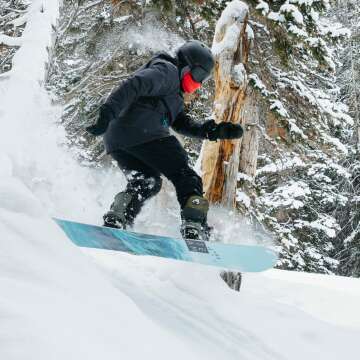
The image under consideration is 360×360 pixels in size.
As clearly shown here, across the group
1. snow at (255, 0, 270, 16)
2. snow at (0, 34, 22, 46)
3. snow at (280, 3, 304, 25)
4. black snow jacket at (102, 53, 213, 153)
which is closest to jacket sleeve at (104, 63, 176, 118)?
black snow jacket at (102, 53, 213, 153)

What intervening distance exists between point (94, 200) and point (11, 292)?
3852mm

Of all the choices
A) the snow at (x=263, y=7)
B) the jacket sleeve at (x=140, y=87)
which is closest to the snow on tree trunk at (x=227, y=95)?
the snow at (x=263, y=7)

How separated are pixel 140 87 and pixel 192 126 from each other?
3.37 ft

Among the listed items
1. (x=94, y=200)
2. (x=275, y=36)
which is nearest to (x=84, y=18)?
(x=275, y=36)

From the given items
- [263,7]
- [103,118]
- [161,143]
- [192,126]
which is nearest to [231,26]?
[263,7]

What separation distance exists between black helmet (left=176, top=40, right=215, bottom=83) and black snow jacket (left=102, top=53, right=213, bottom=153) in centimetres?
9

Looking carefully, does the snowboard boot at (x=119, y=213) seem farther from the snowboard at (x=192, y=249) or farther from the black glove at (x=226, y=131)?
the black glove at (x=226, y=131)

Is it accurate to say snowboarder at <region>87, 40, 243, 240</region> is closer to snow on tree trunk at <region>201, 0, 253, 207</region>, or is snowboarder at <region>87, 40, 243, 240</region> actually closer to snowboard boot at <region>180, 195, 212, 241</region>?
snowboard boot at <region>180, 195, 212, 241</region>

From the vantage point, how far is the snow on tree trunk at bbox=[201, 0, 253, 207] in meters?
5.95

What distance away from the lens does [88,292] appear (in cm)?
252

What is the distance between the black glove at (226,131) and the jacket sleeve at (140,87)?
73cm

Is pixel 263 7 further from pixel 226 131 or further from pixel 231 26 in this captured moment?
pixel 226 131

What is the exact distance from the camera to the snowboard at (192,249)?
4.42 m

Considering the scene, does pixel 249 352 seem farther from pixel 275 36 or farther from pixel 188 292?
pixel 275 36
